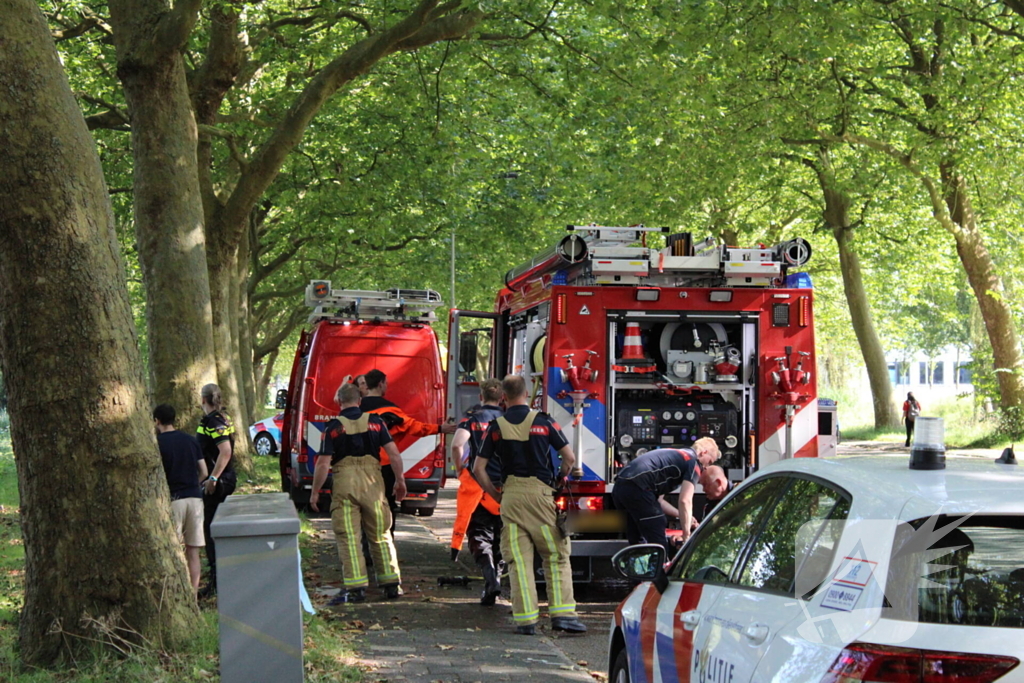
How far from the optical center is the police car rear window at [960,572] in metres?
2.90

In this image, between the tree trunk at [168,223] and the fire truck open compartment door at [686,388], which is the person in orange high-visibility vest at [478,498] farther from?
the tree trunk at [168,223]

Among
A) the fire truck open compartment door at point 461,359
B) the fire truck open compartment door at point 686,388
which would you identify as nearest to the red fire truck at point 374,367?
the fire truck open compartment door at point 461,359

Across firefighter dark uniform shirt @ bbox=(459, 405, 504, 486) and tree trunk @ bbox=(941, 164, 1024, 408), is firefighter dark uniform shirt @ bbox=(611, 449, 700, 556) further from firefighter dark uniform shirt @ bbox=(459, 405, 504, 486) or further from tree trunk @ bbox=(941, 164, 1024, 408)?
tree trunk @ bbox=(941, 164, 1024, 408)

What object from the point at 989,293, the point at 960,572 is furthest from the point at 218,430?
the point at 989,293

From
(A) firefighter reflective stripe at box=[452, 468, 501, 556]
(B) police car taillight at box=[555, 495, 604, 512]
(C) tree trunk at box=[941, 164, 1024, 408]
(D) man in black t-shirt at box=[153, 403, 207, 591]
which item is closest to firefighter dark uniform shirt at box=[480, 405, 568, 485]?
(B) police car taillight at box=[555, 495, 604, 512]

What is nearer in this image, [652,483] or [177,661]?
[177,661]

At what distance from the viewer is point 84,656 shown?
6.03m

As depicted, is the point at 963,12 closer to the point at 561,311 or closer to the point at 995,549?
the point at 561,311

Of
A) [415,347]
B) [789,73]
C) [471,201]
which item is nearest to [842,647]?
[415,347]

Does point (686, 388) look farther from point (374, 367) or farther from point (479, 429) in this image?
point (374, 367)

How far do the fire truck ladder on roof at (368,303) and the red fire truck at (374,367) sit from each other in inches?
0.5

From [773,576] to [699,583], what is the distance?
0.61 m

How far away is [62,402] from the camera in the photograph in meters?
6.09

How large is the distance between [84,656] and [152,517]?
2.54ft
